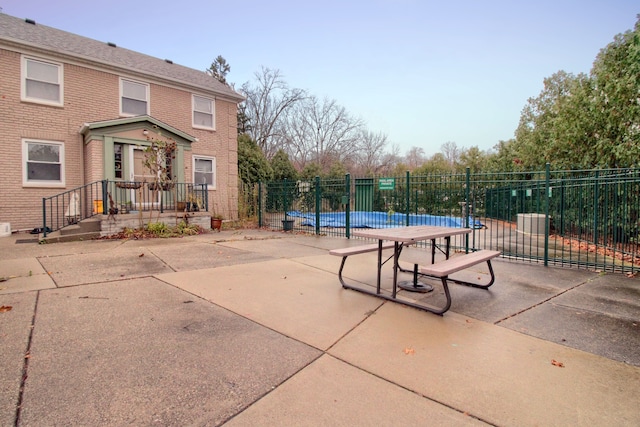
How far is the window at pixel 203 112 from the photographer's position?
14.4 m

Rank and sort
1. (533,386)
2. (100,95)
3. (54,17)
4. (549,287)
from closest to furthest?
1. (533,386)
2. (549,287)
3. (100,95)
4. (54,17)

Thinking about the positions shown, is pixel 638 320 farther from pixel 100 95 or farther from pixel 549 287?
pixel 100 95

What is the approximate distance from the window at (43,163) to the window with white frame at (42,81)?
4.64 feet

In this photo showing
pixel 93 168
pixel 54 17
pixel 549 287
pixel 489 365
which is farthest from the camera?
pixel 54 17

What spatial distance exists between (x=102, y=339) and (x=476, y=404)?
2.94 metres

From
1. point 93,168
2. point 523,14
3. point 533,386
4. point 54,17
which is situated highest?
point 54,17

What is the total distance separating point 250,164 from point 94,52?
27.4ft

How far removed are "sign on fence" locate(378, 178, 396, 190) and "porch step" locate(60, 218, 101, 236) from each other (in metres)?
8.15

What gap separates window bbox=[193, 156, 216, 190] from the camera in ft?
46.4

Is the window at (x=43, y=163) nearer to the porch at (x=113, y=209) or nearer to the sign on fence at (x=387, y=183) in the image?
the porch at (x=113, y=209)

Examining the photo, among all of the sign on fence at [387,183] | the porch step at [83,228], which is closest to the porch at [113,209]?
the porch step at [83,228]

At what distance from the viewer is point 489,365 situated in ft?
8.16

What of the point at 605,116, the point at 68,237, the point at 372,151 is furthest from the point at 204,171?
the point at 372,151

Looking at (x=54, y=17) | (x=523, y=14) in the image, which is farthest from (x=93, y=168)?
(x=523, y=14)
